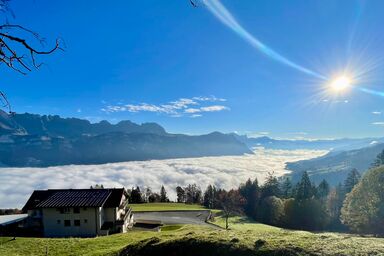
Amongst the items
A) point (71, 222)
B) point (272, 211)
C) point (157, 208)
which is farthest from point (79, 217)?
point (272, 211)

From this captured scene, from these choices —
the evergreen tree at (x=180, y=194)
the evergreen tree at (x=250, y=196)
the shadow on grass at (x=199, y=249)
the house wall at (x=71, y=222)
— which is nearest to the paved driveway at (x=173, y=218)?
the house wall at (x=71, y=222)

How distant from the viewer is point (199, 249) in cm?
1700

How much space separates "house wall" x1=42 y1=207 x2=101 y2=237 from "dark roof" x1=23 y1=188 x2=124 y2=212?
3.08 feet

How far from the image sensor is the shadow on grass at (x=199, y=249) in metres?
15.0

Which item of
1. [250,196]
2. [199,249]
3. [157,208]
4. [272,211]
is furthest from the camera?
[250,196]

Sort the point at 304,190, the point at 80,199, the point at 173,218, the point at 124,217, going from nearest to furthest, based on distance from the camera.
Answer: the point at 80,199 → the point at 124,217 → the point at 173,218 → the point at 304,190

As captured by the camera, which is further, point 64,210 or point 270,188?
point 270,188

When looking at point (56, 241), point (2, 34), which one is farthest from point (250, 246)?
point (56, 241)

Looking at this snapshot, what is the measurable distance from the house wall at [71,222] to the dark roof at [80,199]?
3.08 feet

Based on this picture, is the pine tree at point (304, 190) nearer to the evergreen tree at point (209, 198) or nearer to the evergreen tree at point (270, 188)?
the evergreen tree at point (270, 188)

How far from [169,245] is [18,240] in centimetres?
2709

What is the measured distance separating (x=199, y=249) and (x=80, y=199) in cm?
4239

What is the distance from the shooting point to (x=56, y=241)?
111 ft

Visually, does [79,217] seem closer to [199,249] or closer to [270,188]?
[199,249]
